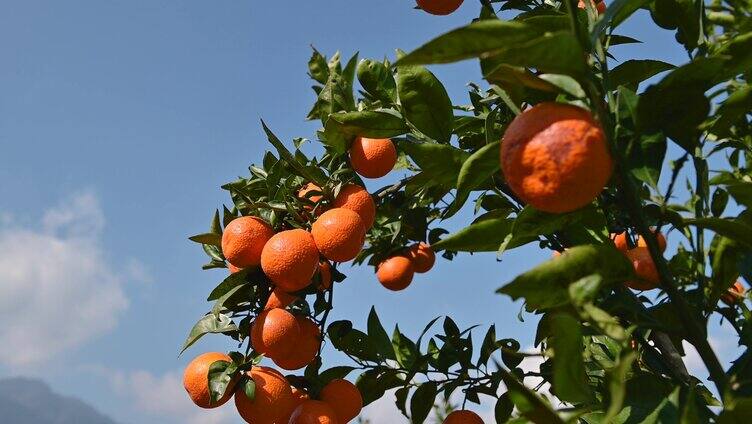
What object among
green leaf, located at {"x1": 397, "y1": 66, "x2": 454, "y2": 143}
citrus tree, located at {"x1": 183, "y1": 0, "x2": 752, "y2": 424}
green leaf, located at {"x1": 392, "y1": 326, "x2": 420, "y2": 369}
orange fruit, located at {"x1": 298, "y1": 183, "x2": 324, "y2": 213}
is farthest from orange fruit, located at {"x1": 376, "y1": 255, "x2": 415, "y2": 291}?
→ green leaf, located at {"x1": 397, "y1": 66, "x2": 454, "y2": 143}

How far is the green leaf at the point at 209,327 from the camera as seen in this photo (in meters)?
1.64

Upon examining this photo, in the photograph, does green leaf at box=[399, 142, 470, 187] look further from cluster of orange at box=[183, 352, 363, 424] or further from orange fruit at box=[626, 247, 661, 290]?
cluster of orange at box=[183, 352, 363, 424]

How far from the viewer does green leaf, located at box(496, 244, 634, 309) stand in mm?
783

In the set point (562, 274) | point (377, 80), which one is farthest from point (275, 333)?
point (562, 274)

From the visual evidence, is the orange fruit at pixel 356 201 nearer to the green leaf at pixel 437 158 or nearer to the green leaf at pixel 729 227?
the green leaf at pixel 437 158

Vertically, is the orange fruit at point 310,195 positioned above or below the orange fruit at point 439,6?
below

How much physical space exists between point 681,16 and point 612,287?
0.52 meters

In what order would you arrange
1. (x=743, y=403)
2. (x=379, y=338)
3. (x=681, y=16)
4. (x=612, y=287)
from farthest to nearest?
(x=379, y=338) < (x=681, y=16) < (x=612, y=287) < (x=743, y=403)

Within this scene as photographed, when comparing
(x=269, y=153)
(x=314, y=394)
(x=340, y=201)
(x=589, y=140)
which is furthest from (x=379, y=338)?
(x=589, y=140)

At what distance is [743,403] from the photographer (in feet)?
2.38

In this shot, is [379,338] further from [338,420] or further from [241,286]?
[241,286]

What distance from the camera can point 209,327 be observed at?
1646 mm

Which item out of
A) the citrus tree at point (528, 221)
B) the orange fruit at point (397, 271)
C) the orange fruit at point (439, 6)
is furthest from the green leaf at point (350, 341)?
the orange fruit at point (439, 6)

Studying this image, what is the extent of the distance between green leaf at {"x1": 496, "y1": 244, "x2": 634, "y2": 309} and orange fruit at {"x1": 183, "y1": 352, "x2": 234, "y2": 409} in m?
0.99
